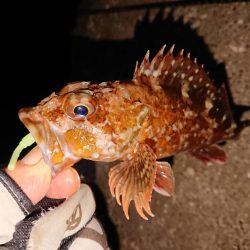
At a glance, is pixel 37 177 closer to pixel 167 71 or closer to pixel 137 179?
pixel 137 179

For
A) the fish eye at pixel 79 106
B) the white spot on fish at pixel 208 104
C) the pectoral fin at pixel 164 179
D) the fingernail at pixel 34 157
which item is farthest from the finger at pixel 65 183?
the white spot on fish at pixel 208 104

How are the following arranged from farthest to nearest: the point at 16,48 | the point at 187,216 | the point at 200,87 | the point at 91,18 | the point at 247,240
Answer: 1. the point at 16,48
2. the point at 91,18
3. the point at 187,216
4. the point at 247,240
5. the point at 200,87

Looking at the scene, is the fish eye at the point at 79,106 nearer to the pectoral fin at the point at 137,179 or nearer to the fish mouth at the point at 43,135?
the fish mouth at the point at 43,135

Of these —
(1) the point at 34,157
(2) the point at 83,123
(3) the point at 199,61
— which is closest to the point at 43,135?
(2) the point at 83,123

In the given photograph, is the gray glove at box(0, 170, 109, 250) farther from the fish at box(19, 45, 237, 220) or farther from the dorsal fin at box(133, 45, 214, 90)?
the dorsal fin at box(133, 45, 214, 90)

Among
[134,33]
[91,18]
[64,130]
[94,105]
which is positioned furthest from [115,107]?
[91,18]

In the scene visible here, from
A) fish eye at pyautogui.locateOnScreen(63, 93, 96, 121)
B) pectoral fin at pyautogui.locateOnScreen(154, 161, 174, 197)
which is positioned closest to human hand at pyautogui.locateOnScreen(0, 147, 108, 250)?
fish eye at pyautogui.locateOnScreen(63, 93, 96, 121)

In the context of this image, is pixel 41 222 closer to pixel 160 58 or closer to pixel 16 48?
pixel 160 58
